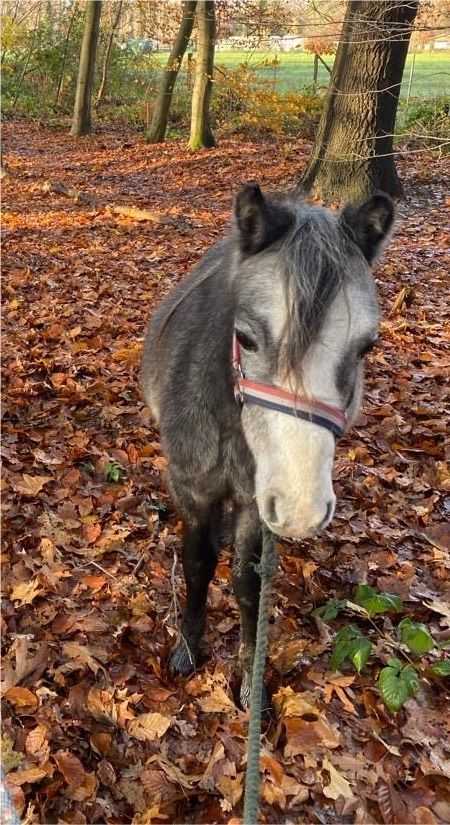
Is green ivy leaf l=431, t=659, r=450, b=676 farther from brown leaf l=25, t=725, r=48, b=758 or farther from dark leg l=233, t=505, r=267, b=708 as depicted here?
brown leaf l=25, t=725, r=48, b=758

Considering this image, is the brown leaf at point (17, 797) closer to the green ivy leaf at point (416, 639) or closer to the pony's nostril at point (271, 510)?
the pony's nostril at point (271, 510)

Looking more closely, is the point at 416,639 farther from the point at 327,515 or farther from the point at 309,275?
the point at 309,275

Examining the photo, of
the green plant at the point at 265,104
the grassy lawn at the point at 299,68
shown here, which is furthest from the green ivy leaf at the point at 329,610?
the grassy lawn at the point at 299,68

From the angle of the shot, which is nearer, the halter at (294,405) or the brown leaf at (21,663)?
the halter at (294,405)

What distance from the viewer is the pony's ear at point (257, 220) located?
2.11 meters

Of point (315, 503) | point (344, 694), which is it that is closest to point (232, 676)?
point (344, 694)

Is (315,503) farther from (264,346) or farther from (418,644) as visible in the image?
(418,644)

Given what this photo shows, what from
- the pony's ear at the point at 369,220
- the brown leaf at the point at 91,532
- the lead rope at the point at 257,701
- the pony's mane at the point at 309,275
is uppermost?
the pony's ear at the point at 369,220

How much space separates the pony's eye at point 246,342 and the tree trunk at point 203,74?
15.2 m

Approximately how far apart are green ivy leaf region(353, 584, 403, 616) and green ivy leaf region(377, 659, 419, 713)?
0.31 metres

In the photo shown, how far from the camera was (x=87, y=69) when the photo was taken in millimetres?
18188

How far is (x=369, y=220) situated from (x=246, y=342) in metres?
0.70

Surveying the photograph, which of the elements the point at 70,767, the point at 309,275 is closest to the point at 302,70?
the point at 309,275

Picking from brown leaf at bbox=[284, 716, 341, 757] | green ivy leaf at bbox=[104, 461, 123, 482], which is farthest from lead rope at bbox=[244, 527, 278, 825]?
green ivy leaf at bbox=[104, 461, 123, 482]
